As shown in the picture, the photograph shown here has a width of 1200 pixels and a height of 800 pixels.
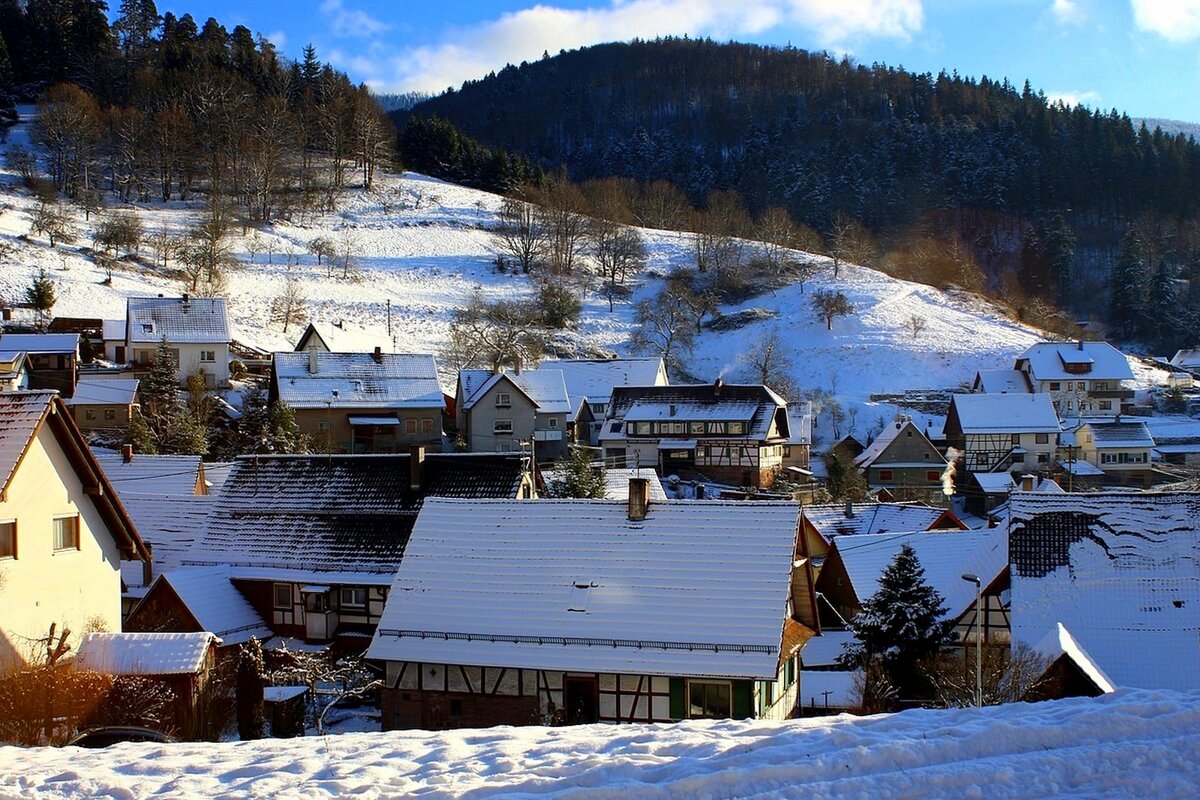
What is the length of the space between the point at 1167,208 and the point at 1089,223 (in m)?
9.73

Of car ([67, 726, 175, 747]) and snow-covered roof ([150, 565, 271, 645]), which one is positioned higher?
car ([67, 726, 175, 747])

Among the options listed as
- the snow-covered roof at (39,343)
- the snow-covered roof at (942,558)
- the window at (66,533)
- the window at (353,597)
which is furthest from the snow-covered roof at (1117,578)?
the snow-covered roof at (39,343)

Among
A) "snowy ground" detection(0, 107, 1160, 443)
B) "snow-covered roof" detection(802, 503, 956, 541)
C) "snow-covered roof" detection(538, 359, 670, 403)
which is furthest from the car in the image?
"snowy ground" detection(0, 107, 1160, 443)

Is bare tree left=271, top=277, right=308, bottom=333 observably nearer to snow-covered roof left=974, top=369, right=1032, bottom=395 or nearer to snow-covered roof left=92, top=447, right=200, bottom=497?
snow-covered roof left=92, top=447, right=200, bottom=497

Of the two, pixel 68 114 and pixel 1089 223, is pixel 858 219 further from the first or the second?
pixel 68 114

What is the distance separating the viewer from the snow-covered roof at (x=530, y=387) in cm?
5753

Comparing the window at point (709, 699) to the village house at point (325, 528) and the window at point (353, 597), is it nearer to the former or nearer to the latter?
the village house at point (325, 528)

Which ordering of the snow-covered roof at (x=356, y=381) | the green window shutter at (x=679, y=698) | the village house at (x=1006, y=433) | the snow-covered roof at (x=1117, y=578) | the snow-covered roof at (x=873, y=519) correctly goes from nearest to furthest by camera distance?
the green window shutter at (x=679, y=698) < the snow-covered roof at (x=1117, y=578) < the snow-covered roof at (x=873, y=519) < the snow-covered roof at (x=356, y=381) < the village house at (x=1006, y=433)

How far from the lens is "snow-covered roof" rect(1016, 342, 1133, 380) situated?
70.4 metres

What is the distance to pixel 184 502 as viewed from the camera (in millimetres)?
30938

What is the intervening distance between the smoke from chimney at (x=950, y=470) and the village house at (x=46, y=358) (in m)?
43.9

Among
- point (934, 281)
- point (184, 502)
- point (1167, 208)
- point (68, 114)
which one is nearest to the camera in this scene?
point (184, 502)

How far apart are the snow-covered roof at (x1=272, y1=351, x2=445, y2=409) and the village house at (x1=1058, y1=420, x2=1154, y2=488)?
119ft

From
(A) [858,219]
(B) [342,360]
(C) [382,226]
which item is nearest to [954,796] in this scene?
(B) [342,360]
